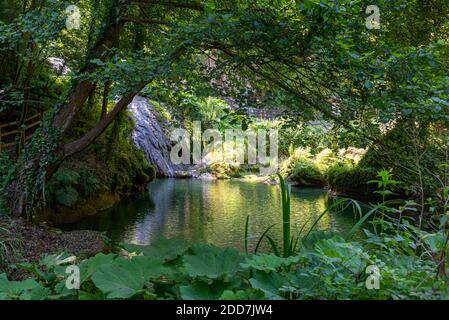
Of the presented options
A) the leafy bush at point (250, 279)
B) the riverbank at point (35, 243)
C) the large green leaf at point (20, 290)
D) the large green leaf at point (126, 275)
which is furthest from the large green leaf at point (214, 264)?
the riverbank at point (35, 243)

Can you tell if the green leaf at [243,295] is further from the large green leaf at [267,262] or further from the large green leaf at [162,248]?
the large green leaf at [162,248]

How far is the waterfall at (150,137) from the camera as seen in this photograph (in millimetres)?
16956

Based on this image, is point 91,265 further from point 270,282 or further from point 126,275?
point 270,282

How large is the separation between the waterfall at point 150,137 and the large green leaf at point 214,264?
15.0 m

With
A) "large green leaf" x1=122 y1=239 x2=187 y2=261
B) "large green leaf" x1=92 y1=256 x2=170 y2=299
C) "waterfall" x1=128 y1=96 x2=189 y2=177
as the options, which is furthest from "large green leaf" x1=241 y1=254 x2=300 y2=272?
"waterfall" x1=128 y1=96 x2=189 y2=177

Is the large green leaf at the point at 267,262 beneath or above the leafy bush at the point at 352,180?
above

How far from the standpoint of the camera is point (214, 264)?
184 centimetres

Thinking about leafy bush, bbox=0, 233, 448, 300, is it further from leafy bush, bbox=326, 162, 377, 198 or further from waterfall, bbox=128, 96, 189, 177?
waterfall, bbox=128, 96, 189, 177

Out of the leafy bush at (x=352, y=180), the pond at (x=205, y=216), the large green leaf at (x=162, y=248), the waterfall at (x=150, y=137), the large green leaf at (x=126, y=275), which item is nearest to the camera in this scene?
the large green leaf at (x=126, y=275)

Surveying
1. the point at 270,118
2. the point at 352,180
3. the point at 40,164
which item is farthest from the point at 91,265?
the point at 352,180

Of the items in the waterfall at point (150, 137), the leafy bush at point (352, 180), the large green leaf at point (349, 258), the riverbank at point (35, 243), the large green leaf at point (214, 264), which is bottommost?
the riverbank at point (35, 243)

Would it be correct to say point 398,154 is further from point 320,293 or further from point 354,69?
point 320,293

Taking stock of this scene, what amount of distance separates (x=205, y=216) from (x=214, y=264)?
8757 millimetres
